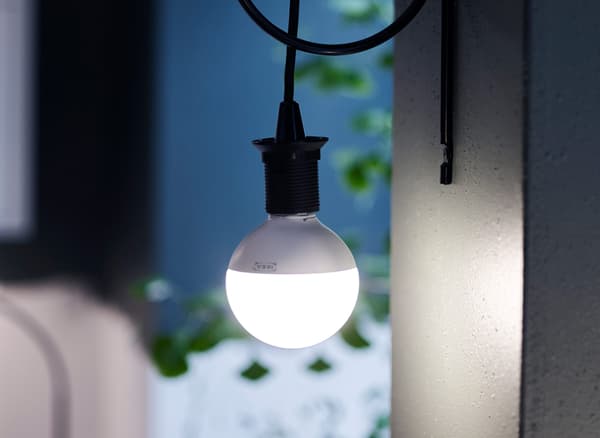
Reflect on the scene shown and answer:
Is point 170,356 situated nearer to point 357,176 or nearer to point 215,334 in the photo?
point 215,334

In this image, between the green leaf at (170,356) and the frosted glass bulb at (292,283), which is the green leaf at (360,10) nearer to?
the green leaf at (170,356)

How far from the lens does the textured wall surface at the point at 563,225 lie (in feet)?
1.92

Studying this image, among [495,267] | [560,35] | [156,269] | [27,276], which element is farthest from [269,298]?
[27,276]

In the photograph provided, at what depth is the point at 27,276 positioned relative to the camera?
217 centimetres

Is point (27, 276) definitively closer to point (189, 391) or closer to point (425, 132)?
point (189, 391)

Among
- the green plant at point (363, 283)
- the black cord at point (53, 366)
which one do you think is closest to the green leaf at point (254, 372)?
the green plant at point (363, 283)

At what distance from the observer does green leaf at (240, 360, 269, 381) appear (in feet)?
3.97

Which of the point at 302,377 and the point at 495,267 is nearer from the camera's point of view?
the point at 495,267

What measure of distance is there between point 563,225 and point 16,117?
1.80 meters

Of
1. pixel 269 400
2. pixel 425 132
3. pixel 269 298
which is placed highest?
pixel 425 132

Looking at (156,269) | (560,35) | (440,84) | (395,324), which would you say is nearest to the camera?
(560,35)

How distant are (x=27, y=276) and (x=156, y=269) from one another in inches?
14.9

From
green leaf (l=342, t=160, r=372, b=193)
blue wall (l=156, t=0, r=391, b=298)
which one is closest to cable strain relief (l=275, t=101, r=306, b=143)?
green leaf (l=342, t=160, r=372, b=193)

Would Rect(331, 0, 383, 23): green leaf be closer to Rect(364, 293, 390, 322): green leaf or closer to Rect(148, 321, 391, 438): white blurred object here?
Rect(364, 293, 390, 322): green leaf
